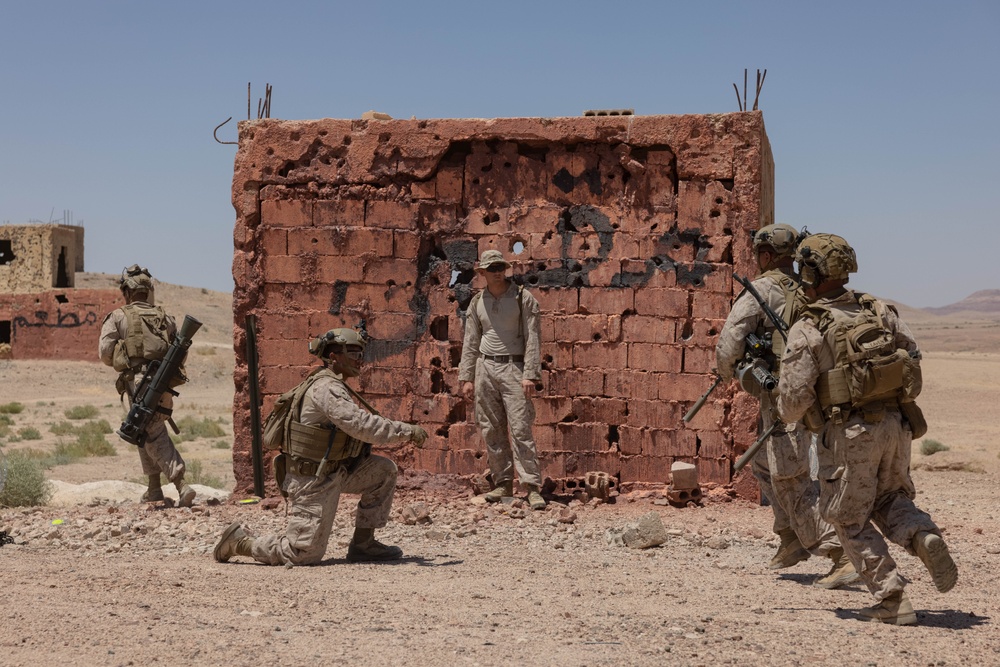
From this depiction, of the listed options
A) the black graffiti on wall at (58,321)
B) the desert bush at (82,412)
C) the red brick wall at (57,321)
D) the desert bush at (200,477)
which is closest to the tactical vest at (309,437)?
the desert bush at (200,477)

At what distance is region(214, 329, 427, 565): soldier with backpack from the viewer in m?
6.27

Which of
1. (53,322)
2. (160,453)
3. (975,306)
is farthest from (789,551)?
(975,306)

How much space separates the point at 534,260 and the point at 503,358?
3.40 feet

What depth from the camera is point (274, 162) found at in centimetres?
938

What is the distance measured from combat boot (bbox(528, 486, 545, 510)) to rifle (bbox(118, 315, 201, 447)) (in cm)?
294

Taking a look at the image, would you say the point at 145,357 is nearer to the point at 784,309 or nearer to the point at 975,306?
the point at 784,309

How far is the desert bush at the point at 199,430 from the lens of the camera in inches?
736

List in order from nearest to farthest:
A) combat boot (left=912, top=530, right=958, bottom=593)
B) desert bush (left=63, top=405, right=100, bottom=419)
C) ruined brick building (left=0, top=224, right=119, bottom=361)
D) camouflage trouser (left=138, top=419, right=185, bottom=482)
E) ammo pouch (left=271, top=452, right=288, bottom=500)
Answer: combat boot (left=912, top=530, right=958, bottom=593) → ammo pouch (left=271, top=452, right=288, bottom=500) → camouflage trouser (left=138, top=419, right=185, bottom=482) → desert bush (left=63, top=405, right=100, bottom=419) → ruined brick building (left=0, top=224, right=119, bottom=361)

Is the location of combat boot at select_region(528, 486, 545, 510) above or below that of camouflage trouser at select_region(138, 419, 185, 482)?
below

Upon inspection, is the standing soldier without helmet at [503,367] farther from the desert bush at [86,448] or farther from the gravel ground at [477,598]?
the desert bush at [86,448]

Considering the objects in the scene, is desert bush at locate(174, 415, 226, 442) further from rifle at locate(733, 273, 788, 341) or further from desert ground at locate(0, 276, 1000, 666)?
rifle at locate(733, 273, 788, 341)

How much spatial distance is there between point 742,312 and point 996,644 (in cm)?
223

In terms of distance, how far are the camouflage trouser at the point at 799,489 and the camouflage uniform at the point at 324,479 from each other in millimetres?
1980

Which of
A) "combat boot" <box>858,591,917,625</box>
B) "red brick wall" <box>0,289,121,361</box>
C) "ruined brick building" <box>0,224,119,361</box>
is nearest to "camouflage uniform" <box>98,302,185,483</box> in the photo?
"combat boot" <box>858,591,917,625</box>
